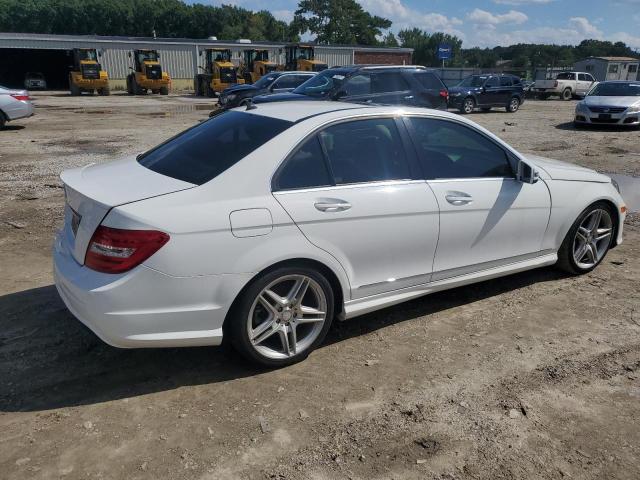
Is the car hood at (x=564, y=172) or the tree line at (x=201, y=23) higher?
the tree line at (x=201, y=23)

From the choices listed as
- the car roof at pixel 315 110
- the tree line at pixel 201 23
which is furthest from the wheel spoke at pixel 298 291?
the tree line at pixel 201 23

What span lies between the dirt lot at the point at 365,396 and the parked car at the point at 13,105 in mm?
12187

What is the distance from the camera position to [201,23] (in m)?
106

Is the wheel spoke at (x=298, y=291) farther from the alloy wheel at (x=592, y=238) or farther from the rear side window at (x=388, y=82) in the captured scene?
the rear side window at (x=388, y=82)

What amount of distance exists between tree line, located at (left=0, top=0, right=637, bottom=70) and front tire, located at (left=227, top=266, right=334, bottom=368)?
94.3 m

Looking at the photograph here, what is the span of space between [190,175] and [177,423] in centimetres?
145

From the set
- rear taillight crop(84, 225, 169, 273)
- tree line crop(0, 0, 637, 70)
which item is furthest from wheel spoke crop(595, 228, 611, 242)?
tree line crop(0, 0, 637, 70)

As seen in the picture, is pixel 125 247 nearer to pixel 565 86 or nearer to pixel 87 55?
pixel 565 86

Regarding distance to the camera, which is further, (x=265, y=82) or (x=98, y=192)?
(x=265, y=82)

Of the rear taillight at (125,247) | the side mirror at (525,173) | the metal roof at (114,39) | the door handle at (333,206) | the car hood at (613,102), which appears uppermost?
the metal roof at (114,39)

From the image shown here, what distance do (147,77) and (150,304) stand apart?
36.1 meters

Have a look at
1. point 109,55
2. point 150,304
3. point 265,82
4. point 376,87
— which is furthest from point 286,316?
point 109,55

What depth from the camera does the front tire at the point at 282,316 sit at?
3.25 meters

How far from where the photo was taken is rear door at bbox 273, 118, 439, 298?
3.40 metres
